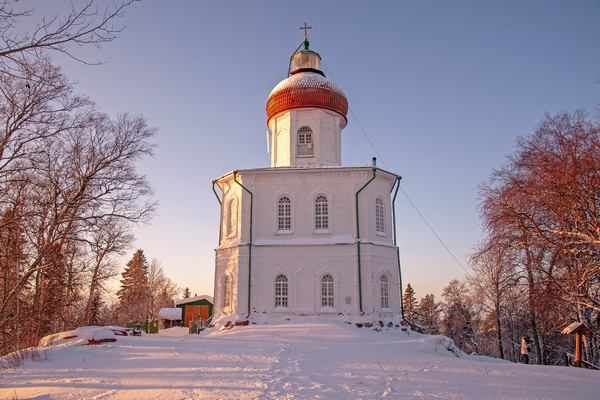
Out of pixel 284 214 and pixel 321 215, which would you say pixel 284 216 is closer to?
pixel 284 214

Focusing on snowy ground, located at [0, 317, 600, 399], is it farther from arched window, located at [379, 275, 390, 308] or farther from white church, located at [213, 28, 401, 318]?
arched window, located at [379, 275, 390, 308]

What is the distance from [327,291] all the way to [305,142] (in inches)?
313

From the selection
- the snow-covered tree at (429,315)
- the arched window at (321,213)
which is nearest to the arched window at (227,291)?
the arched window at (321,213)

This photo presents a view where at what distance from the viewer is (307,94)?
20.5 m

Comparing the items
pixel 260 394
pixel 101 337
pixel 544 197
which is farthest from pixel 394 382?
pixel 101 337

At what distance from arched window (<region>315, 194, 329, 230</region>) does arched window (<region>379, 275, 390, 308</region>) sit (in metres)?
3.46

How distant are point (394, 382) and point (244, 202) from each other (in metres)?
12.7

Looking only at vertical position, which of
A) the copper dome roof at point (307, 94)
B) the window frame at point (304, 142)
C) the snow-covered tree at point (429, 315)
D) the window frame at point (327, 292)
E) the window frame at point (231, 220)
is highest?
the copper dome roof at point (307, 94)

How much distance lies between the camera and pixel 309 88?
20.6 meters

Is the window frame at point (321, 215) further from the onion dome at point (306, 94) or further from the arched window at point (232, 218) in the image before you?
the onion dome at point (306, 94)

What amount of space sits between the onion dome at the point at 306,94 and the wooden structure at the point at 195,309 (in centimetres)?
1509

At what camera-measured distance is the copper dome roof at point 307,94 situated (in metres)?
20.5

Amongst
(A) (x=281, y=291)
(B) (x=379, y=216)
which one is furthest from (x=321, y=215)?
(A) (x=281, y=291)

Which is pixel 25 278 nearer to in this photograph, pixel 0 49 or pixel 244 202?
pixel 0 49
